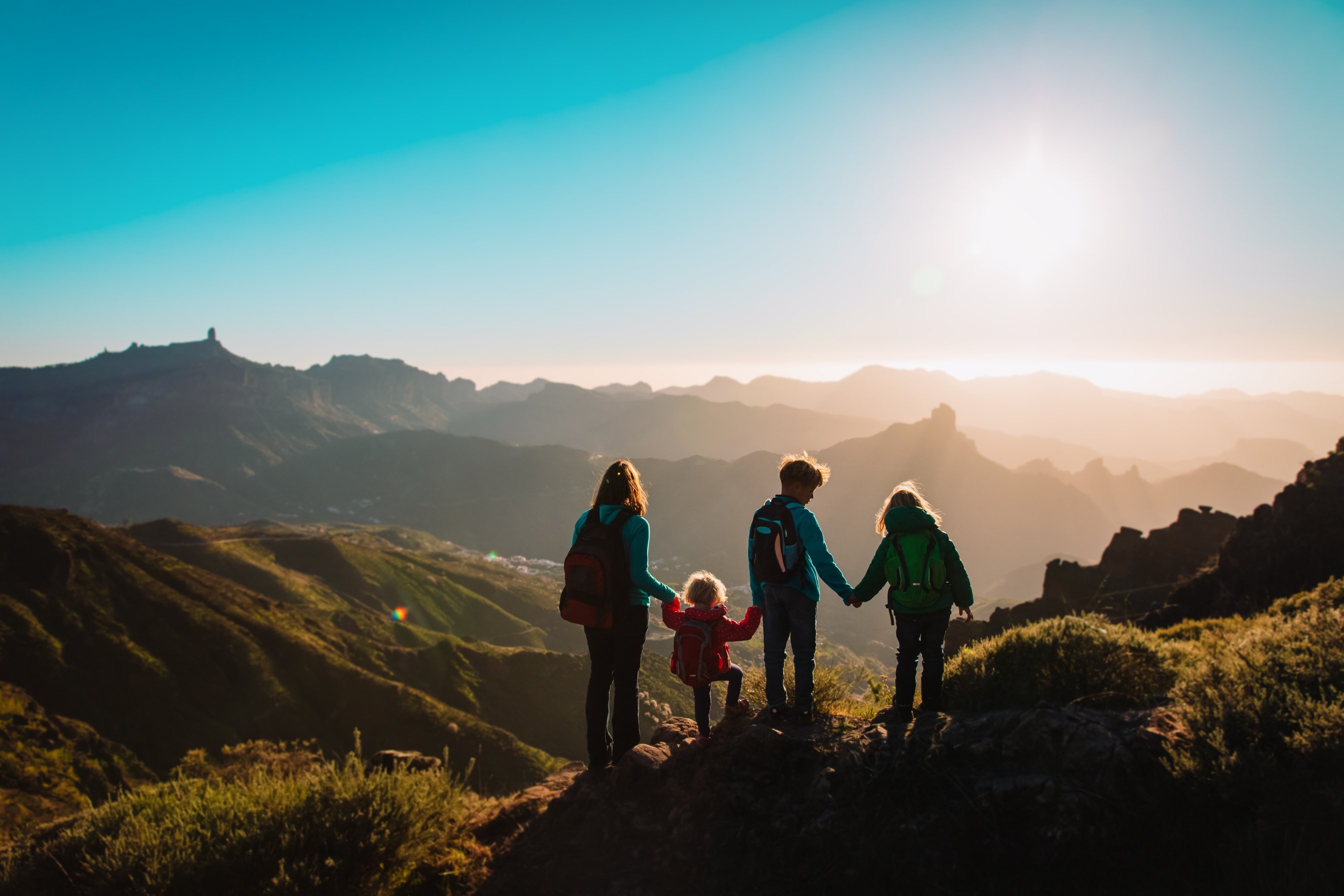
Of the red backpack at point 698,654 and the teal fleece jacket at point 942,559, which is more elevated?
the teal fleece jacket at point 942,559

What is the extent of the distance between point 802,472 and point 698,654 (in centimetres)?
202

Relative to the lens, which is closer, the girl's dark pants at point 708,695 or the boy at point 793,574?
the boy at point 793,574

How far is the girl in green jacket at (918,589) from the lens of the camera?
552 centimetres

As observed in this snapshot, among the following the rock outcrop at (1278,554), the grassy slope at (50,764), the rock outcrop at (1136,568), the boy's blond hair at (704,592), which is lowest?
the grassy slope at (50,764)

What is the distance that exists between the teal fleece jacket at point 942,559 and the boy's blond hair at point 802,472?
0.73 m

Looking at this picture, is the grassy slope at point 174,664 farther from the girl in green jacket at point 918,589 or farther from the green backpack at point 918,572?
the green backpack at point 918,572

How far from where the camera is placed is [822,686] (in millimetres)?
6227

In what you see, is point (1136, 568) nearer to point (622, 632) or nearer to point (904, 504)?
point (904, 504)

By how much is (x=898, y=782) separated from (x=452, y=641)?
208 ft

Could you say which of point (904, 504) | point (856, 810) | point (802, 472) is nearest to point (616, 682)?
point (856, 810)

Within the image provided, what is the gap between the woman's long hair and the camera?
5.73m

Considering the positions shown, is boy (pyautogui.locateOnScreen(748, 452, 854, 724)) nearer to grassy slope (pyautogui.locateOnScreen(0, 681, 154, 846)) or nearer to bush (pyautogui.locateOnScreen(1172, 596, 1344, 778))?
bush (pyautogui.locateOnScreen(1172, 596, 1344, 778))

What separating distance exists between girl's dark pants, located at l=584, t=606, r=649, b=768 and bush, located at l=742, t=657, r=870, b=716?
1273 mm

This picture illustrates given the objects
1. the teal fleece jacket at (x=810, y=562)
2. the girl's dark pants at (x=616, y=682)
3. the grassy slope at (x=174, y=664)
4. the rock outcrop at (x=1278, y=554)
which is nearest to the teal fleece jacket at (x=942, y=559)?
the teal fleece jacket at (x=810, y=562)
